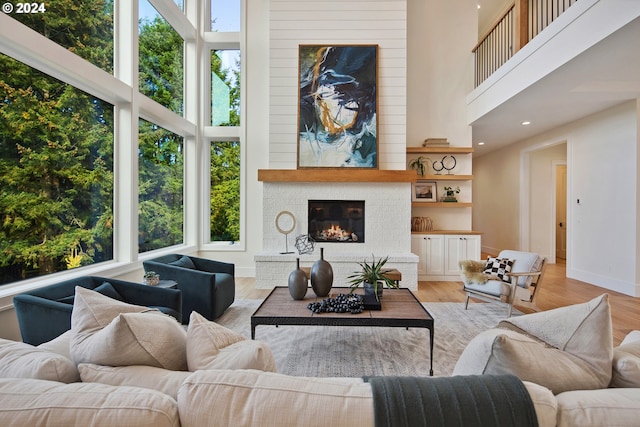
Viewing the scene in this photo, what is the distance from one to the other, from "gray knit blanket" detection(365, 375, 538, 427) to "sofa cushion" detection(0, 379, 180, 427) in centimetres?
49

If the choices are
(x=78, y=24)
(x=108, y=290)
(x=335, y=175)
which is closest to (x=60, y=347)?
(x=108, y=290)

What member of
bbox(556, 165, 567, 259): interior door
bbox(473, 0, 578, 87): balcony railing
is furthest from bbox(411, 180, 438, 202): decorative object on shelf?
bbox(556, 165, 567, 259): interior door

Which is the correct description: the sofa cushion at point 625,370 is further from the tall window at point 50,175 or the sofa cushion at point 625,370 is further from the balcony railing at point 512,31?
the balcony railing at point 512,31

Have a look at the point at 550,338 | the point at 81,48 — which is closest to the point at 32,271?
the point at 81,48

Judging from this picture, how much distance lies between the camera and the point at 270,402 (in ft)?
2.44

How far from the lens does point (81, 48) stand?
3.18 meters

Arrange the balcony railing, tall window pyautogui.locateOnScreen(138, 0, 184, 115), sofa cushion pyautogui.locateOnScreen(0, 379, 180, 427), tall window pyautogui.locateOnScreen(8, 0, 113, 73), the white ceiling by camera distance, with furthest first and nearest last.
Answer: tall window pyautogui.locateOnScreen(138, 0, 184, 115), the balcony railing, the white ceiling, tall window pyautogui.locateOnScreen(8, 0, 113, 73), sofa cushion pyautogui.locateOnScreen(0, 379, 180, 427)

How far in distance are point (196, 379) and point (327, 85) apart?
5221 mm

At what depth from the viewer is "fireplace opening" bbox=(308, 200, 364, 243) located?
17.9ft

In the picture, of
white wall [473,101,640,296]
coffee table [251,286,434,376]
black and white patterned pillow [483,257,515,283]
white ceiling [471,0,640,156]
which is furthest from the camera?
white wall [473,101,640,296]

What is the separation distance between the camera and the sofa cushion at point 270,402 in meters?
0.72

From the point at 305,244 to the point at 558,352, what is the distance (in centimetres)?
437

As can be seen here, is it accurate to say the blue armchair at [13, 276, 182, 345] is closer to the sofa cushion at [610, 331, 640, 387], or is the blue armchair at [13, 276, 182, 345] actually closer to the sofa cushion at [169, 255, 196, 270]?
the sofa cushion at [169, 255, 196, 270]

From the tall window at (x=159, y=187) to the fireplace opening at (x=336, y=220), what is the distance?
2.21m
